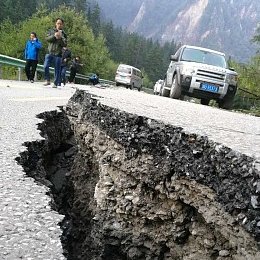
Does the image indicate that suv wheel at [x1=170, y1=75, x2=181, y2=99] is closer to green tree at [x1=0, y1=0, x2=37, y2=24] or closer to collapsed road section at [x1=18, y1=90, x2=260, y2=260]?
collapsed road section at [x1=18, y1=90, x2=260, y2=260]

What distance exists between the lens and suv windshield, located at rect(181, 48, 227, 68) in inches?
376

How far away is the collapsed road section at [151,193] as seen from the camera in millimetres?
1511

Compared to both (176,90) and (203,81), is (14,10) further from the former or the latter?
(203,81)

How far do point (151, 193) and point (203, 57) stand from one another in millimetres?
8013

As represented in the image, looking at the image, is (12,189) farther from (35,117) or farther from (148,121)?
(35,117)

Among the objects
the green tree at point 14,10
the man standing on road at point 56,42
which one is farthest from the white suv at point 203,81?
the green tree at point 14,10

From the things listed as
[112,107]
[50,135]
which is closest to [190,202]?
[112,107]

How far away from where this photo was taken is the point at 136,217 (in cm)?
227

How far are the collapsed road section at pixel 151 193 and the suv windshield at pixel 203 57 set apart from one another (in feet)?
21.9

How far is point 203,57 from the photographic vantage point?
31.8 feet

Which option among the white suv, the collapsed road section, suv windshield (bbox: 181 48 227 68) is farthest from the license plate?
the collapsed road section

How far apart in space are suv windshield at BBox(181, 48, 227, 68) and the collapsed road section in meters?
6.66

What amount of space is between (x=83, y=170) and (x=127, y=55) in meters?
80.8

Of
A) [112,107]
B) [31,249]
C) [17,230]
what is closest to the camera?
[31,249]
